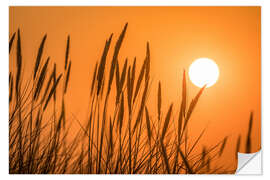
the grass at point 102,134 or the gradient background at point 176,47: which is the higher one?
the gradient background at point 176,47

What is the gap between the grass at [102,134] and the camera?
1236mm

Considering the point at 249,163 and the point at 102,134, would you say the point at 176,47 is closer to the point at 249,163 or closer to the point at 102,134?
the point at 102,134

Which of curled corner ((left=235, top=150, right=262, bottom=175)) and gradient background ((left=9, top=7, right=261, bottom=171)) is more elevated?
gradient background ((left=9, top=7, right=261, bottom=171))

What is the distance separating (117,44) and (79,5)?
271mm

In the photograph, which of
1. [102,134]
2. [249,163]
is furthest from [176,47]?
[249,163]

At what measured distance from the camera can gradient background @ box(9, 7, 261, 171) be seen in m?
1.24

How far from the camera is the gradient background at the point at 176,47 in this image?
1235mm

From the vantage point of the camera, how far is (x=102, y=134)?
1.24m

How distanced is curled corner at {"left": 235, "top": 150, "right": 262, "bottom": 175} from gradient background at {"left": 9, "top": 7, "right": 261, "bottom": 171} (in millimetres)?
43

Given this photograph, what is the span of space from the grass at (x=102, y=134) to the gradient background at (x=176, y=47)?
0.04 metres

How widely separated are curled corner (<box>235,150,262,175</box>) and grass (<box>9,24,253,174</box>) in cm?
4

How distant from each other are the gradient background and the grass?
0.04m

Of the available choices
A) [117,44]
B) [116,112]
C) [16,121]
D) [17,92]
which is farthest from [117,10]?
[16,121]

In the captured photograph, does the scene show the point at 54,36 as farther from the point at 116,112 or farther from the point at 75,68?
the point at 116,112
